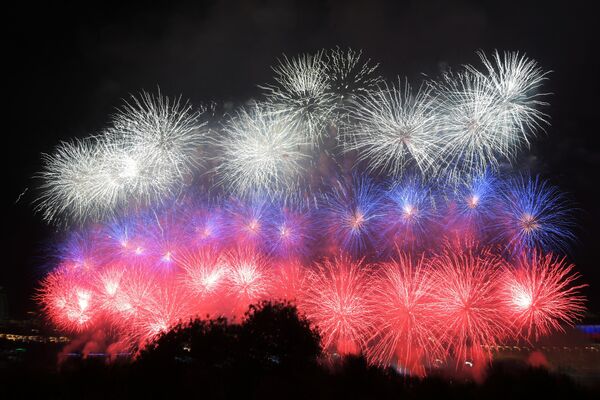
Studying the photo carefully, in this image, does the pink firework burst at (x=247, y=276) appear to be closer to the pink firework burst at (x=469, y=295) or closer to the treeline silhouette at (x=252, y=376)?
the pink firework burst at (x=469, y=295)

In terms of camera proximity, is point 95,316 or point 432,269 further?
point 95,316

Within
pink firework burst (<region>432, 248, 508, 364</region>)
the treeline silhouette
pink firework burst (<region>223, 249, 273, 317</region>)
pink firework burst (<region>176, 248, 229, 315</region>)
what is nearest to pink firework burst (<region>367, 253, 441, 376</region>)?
pink firework burst (<region>432, 248, 508, 364</region>)

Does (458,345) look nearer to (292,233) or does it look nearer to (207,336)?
(292,233)

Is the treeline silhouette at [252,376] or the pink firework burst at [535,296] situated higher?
the pink firework burst at [535,296]

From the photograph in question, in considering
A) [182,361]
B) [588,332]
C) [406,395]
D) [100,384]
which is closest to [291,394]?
[406,395]

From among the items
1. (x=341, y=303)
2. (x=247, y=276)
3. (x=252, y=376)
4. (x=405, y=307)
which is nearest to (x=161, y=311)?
(x=247, y=276)

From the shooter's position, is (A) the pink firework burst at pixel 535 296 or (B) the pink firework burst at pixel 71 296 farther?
(B) the pink firework burst at pixel 71 296

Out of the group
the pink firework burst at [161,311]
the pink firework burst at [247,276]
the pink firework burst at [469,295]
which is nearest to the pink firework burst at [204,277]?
the pink firework burst at [247,276]
